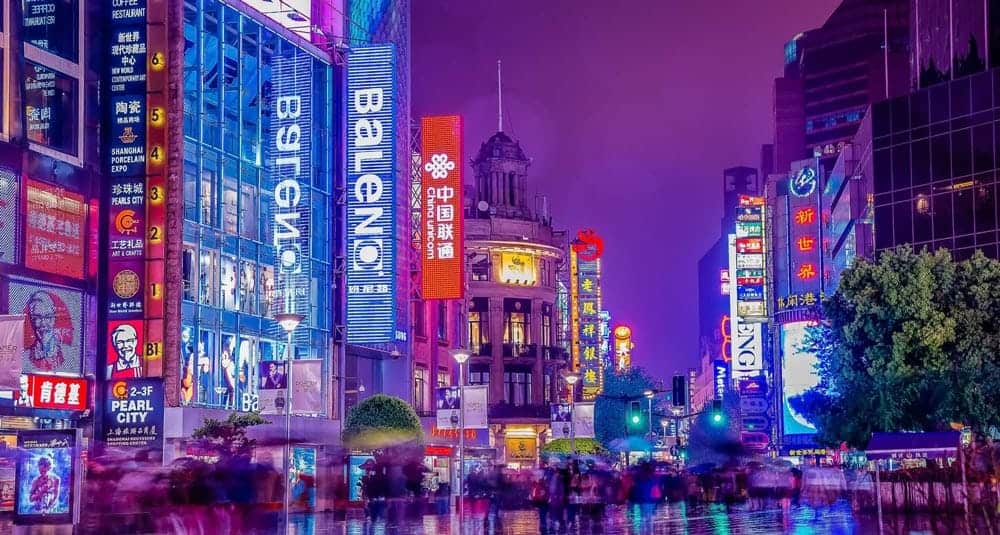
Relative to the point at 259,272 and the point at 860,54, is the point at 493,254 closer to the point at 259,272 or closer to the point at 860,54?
the point at 259,272

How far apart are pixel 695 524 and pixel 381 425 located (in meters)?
19.3

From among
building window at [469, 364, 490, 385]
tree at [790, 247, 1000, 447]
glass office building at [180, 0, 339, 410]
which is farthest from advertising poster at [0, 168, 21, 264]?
building window at [469, 364, 490, 385]

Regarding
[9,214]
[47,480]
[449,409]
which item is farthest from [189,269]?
[47,480]

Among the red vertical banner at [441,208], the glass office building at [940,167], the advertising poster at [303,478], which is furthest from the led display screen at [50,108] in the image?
the glass office building at [940,167]

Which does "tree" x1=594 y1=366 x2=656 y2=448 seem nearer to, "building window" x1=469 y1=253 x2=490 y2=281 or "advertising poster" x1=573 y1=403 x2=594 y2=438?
"building window" x1=469 y1=253 x2=490 y2=281

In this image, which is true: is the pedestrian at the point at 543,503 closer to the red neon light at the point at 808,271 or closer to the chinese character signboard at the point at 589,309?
the red neon light at the point at 808,271

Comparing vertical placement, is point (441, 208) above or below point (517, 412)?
above

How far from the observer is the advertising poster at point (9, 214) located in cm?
4328

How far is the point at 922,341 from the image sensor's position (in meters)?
50.6

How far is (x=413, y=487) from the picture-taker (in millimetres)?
54812

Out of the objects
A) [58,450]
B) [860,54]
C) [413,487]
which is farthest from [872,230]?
[860,54]

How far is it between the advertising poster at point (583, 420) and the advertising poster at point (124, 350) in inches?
569

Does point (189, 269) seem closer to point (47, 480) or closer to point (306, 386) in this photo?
point (306, 386)

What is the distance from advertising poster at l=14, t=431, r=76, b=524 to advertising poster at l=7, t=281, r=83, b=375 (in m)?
19.2
